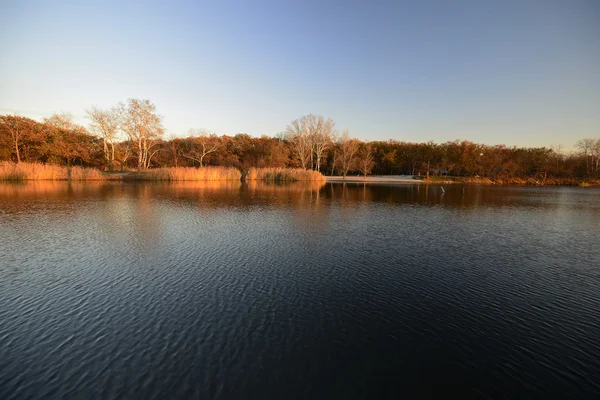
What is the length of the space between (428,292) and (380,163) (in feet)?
257

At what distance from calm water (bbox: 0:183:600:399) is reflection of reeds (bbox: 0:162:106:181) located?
1359 inches

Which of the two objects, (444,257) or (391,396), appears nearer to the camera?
(391,396)

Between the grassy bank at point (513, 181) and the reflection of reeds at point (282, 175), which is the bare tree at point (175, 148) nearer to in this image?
the reflection of reeds at point (282, 175)

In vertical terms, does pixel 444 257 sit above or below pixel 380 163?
below

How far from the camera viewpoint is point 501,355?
557 cm

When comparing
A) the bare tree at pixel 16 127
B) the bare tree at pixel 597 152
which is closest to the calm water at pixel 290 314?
the bare tree at pixel 16 127

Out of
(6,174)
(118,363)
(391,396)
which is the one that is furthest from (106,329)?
(6,174)

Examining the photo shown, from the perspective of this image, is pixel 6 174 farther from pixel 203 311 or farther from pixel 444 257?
pixel 444 257

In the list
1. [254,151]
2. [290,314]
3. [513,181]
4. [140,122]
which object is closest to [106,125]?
[140,122]

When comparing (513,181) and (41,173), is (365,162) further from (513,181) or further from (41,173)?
(41,173)

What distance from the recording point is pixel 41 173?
40.5 metres

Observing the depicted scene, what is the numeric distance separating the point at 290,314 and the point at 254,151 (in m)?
70.4

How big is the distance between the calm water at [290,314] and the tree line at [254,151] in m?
47.2

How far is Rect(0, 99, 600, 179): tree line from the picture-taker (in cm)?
5153
